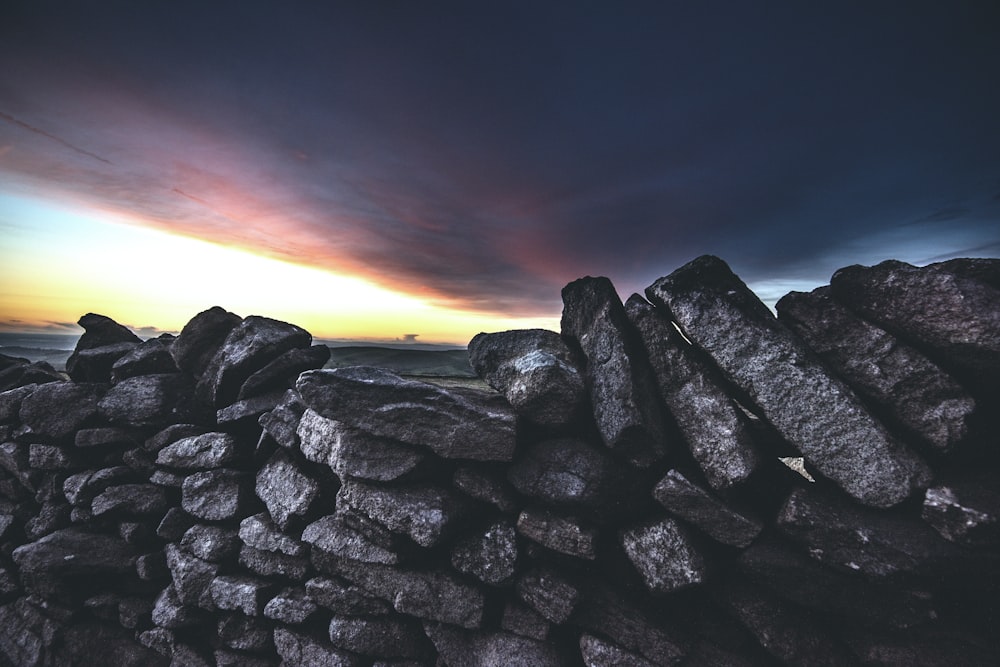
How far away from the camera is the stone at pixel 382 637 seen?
525 cm

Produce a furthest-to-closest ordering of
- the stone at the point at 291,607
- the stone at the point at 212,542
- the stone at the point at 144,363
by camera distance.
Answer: the stone at the point at 144,363 < the stone at the point at 212,542 < the stone at the point at 291,607

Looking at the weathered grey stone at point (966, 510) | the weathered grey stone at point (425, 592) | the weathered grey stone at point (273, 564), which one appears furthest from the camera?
the weathered grey stone at point (273, 564)

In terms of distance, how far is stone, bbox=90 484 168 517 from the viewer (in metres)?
7.30

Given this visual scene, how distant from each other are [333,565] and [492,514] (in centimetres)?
225

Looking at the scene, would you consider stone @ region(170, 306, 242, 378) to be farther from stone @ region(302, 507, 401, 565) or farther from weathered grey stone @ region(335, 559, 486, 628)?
weathered grey stone @ region(335, 559, 486, 628)

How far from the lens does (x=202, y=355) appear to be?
8.45m

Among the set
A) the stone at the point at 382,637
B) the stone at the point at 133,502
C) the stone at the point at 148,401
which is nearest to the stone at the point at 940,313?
the stone at the point at 382,637

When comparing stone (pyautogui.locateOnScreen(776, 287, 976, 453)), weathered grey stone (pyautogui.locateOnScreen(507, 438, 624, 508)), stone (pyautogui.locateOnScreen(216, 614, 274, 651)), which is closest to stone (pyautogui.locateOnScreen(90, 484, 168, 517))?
stone (pyautogui.locateOnScreen(216, 614, 274, 651))

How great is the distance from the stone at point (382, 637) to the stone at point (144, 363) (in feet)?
20.8

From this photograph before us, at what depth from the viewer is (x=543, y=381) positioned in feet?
15.9

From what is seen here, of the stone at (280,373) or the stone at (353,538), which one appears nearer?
the stone at (353,538)

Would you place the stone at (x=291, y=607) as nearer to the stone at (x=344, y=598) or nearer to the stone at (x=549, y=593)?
the stone at (x=344, y=598)

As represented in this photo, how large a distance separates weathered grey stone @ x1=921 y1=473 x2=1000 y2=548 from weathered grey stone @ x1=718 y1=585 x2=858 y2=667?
1.39 meters

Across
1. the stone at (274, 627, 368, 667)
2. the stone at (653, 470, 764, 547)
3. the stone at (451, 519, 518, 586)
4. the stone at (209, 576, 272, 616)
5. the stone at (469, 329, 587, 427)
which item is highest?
the stone at (469, 329, 587, 427)
